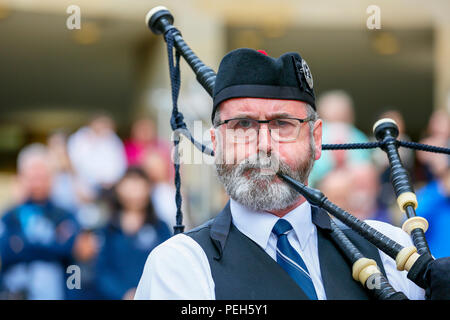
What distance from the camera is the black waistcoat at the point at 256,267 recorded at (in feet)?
6.16

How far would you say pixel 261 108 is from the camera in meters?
2.02

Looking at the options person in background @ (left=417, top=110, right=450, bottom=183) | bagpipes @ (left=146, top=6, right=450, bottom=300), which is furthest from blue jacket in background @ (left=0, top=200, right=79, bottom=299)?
bagpipes @ (left=146, top=6, right=450, bottom=300)

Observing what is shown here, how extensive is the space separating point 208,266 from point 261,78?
0.55 meters

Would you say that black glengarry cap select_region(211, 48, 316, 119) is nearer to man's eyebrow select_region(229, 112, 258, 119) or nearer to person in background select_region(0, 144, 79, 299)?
man's eyebrow select_region(229, 112, 258, 119)

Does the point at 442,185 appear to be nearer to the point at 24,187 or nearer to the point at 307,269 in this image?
the point at 307,269

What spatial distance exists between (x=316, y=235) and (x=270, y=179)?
255mm

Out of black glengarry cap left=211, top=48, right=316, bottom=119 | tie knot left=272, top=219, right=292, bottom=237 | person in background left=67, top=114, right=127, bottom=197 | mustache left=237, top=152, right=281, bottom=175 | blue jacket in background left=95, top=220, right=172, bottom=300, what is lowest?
blue jacket in background left=95, top=220, right=172, bottom=300

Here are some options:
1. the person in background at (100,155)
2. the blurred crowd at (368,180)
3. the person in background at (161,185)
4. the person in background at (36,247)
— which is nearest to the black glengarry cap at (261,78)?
the blurred crowd at (368,180)

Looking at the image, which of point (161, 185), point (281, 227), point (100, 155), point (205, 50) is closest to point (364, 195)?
point (161, 185)

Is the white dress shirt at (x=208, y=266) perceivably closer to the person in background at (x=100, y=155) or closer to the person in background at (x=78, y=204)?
the person in background at (x=78, y=204)

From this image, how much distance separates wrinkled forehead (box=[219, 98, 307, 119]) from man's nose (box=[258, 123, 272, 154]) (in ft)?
0.13

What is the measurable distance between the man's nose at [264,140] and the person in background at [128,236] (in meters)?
2.86

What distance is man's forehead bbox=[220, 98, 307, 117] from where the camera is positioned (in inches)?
79.4

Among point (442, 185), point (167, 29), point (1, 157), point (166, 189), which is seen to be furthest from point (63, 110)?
point (167, 29)
